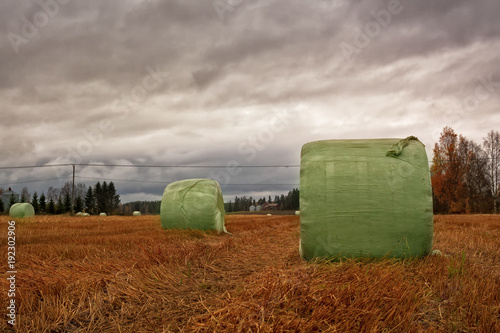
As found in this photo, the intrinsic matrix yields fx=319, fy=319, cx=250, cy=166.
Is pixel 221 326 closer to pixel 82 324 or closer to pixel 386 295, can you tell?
pixel 82 324

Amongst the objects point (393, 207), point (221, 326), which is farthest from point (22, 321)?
point (393, 207)

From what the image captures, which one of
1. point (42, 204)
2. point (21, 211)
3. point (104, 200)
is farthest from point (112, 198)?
point (21, 211)

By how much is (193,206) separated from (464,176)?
3423cm

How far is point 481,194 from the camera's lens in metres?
33.4

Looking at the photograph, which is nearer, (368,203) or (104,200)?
(368,203)

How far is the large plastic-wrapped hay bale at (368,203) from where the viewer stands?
11.7ft

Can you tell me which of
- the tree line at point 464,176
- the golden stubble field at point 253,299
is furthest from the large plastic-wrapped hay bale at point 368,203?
the tree line at point 464,176

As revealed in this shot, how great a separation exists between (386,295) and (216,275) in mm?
1530

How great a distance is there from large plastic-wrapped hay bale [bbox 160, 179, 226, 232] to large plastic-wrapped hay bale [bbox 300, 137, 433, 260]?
16.3 feet

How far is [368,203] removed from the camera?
140 inches

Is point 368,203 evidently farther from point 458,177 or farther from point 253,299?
point 458,177

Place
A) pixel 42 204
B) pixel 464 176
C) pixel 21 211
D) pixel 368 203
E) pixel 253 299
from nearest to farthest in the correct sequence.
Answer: pixel 253 299
pixel 368 203
pixel 21 211
pixel 464 176
pixel 42 204

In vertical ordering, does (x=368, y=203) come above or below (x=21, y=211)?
above

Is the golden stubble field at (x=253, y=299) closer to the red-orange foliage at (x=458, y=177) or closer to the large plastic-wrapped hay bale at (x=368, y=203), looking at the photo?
the large plastic-wrapped hay bale at (x=368, y=203)
